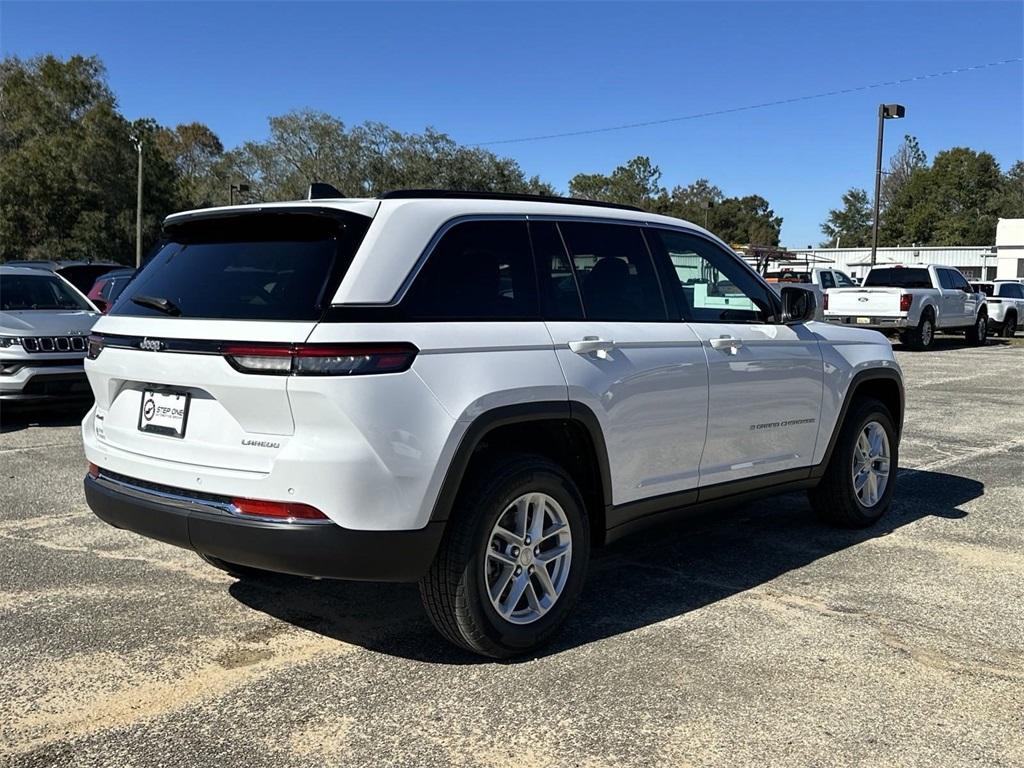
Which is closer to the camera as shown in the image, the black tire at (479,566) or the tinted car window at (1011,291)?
the black tire at (479,566)

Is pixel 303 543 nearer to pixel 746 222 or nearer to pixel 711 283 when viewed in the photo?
pixel 711 283

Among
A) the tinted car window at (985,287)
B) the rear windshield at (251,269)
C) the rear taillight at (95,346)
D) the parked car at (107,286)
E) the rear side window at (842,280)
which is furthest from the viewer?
the rear side window at (842,280)

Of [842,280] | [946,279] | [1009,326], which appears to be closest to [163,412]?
[946,279]

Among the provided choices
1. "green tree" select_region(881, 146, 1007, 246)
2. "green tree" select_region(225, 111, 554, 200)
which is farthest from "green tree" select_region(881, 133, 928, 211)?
"green tree" select_region(225, 111, 554, 200)

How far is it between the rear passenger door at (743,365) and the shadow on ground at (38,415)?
7.14 meters

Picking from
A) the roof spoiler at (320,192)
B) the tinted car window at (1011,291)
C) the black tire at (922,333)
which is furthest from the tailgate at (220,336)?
the tinted car window at (1011,291)

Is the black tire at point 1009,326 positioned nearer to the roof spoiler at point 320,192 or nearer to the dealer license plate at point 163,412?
the roof spoiler at point 320,192

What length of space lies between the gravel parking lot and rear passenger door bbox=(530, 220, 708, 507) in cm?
69

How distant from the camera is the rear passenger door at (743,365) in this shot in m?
4.84

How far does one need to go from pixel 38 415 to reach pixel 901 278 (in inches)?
735

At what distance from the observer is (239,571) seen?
4922 millimetres

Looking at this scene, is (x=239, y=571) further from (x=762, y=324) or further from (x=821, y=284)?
(x=821, y=284)

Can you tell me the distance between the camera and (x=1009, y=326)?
28.2m

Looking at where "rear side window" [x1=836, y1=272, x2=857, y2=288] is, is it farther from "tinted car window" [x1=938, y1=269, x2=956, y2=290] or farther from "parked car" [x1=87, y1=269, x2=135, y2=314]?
"parked car" [x1=87, y1=269, x2=135, y2=314]
